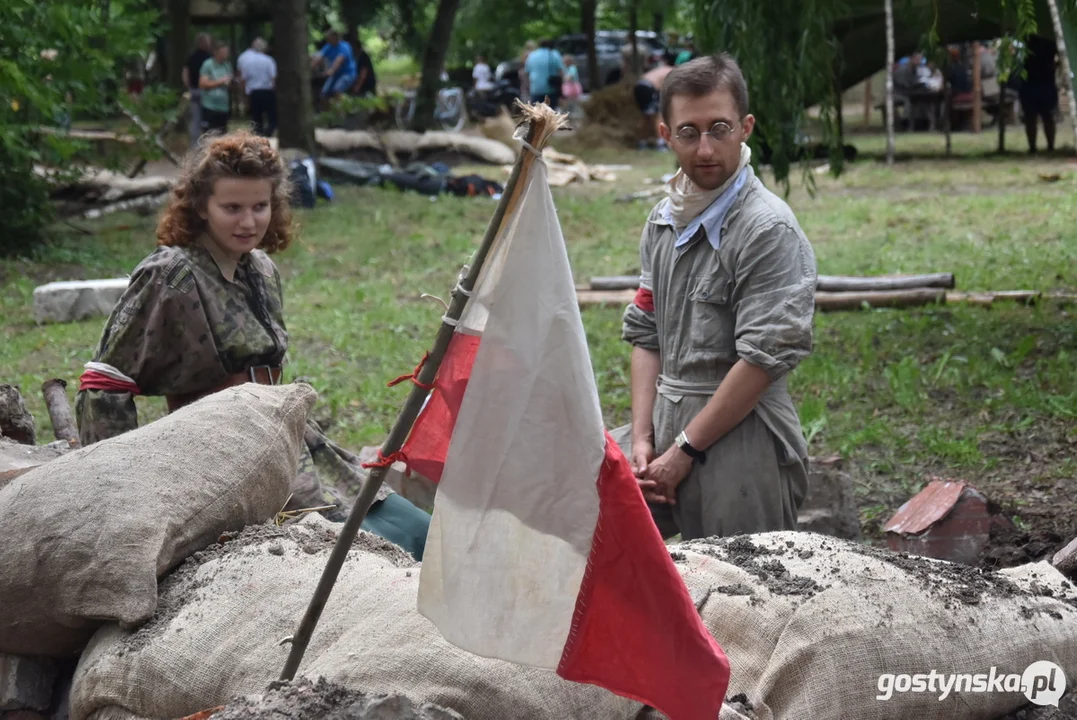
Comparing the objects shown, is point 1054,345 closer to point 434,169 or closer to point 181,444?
point 181,444

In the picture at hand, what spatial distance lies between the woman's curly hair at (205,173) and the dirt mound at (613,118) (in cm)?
1897

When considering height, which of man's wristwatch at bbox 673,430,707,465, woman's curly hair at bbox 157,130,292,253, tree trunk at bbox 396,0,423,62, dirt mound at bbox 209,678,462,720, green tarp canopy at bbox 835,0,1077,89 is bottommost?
dirt mound at bbox 209,678,462,720

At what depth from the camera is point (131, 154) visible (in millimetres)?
13109

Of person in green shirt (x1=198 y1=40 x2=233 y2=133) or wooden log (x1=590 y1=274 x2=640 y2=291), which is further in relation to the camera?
person in green shirt (x1=198 y1=40 x2=233 y2=133)

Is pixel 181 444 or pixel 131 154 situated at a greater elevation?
pixel 131 154

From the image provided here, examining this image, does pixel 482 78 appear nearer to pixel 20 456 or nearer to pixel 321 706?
pixel 20 456

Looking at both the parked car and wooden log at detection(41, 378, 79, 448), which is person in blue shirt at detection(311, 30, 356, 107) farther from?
wooden log at detection(41, 378, 79, 448)

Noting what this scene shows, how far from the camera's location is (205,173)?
3742 mm

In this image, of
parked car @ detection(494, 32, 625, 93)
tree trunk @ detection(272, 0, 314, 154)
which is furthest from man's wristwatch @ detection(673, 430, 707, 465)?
parked car @ detection(494, 32, 625, 93)

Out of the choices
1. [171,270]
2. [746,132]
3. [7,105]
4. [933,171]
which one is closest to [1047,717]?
[746,132]

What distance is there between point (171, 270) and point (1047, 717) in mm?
2623

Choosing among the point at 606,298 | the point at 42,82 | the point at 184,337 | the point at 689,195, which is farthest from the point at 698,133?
the point at 42,82

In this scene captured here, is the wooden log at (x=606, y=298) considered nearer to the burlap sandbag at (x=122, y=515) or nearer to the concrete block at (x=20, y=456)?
the concrete block at (x=20, y=456)

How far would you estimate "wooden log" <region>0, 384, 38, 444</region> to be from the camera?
442 centimetres
